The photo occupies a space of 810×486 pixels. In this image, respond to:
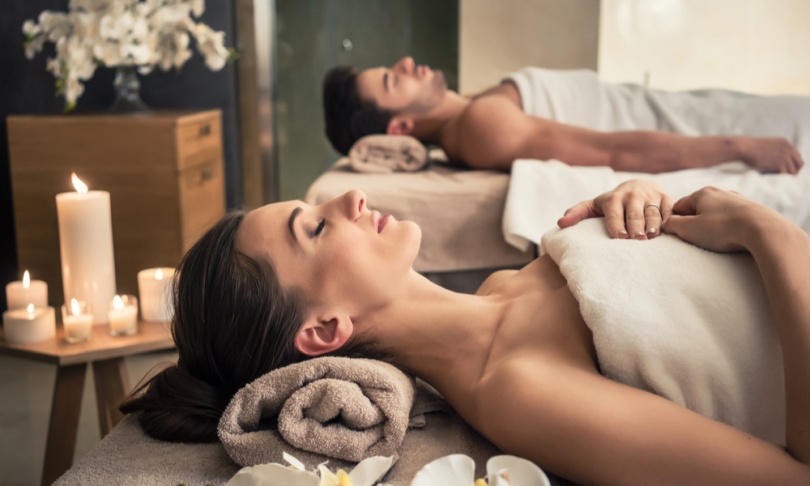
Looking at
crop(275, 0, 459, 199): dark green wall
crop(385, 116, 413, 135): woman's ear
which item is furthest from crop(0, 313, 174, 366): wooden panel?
crop(275, 0, 459, 199): dark green wall

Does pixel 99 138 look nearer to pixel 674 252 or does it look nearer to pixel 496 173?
pixel 496 173

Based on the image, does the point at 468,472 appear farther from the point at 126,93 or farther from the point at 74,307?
the point at 126,93

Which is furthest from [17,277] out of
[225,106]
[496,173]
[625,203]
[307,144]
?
[625,203]

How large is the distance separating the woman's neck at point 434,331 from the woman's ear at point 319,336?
40 millimetres

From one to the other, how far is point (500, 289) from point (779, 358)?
41 cm

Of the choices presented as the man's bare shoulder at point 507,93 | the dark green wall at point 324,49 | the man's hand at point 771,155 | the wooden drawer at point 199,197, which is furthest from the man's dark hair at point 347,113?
the man's hand at point 771,155

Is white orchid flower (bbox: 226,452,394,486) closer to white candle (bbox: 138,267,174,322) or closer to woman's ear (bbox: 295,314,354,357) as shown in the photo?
woman's ear (bbox: 295,314,354,357)

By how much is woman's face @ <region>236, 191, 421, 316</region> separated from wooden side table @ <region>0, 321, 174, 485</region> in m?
0.60

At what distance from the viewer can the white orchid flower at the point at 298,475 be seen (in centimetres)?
70

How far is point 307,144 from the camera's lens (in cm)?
366

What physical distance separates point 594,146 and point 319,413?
1792 mm

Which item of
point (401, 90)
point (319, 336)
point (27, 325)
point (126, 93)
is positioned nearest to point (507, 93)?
point (401, 90)

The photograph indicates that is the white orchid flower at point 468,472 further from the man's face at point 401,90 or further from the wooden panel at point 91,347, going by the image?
the man's face at point 401,90

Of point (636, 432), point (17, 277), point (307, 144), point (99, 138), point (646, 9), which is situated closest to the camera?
point (636, 432)
